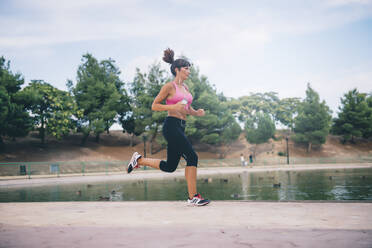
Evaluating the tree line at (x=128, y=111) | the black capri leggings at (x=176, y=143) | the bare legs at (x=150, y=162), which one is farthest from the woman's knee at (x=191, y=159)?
the tree line at (x=128, y=111)

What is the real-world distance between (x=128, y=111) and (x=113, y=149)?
5999mm

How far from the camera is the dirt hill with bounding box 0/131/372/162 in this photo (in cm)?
3616

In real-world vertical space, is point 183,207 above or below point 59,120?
below

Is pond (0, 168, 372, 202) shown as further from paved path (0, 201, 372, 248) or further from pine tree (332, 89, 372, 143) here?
pine tree (332, 89, 372, 143)

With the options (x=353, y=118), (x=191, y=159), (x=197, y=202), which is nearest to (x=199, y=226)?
(x=197, y=202)

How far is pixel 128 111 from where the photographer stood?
46188 millimetres

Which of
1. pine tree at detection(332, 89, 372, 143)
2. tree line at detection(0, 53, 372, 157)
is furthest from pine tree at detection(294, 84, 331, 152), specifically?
pine tree at detection(332, 89, 372, 143)

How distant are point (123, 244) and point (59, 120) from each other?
1421 inches

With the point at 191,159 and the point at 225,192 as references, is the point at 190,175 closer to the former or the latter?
the point at 191,159

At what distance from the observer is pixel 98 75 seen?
1772 inches

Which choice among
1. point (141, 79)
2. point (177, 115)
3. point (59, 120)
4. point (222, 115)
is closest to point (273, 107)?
point (222, 115)

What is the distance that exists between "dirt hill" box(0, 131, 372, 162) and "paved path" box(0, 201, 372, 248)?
33.6m

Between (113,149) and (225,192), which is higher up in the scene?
(113,149)

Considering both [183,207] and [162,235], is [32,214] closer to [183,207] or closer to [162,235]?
[183,207]
